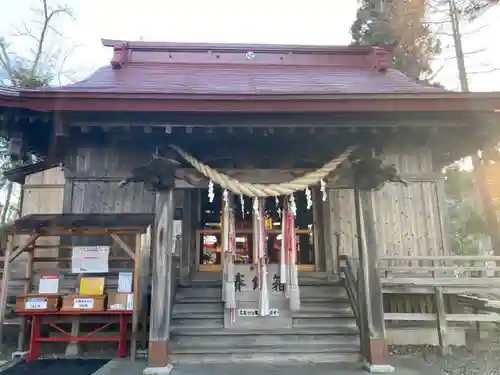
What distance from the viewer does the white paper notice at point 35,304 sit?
5840 mm

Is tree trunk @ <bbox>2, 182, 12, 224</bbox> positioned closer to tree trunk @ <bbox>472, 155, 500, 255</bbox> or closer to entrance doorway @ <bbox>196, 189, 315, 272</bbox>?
entrance doorway @ <bbox>196, 189, 315, 272</bbox>

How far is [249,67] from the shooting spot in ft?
30.8

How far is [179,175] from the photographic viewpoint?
525 cm

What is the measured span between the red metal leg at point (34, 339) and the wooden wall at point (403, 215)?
4.99 meters

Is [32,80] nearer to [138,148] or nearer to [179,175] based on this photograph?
[138,148]

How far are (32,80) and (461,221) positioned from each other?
16871 mm

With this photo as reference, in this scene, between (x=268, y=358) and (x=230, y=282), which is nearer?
(x=268, y=358)

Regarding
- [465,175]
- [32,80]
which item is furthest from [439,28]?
[32,80]

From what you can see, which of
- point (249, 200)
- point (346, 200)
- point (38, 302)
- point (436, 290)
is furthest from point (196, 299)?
point (436, 290)

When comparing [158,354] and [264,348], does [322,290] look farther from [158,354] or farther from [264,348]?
[158,354]

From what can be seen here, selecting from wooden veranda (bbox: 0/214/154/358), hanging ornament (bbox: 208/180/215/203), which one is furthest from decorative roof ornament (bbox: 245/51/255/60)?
hanging ornament (bbox: 208/180/215/203)

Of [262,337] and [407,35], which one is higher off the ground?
[407,35]

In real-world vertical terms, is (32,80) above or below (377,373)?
above

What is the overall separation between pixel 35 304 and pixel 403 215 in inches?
254
